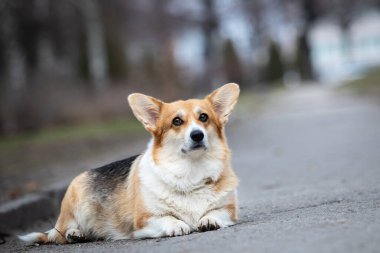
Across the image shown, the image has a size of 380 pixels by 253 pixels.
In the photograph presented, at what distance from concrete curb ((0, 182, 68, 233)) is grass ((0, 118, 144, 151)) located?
26.6 ft

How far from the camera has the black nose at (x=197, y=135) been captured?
534 cm

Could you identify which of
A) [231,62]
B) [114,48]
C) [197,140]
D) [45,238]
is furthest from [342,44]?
[197,140]

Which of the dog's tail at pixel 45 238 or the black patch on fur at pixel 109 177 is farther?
the black patch on fur at pixel 109 177

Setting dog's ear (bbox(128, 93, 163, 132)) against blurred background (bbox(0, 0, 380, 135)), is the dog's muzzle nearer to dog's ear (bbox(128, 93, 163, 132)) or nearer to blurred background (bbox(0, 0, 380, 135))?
dog's ear (bbox(128, 93, 163, 132))

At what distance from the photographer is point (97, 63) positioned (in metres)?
31.0

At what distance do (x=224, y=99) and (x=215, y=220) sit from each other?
1.38 metres

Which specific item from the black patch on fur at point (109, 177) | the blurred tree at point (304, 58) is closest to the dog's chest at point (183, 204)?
the black patch on fur at point (109, 177)

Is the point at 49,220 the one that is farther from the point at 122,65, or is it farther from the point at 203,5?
the point at 122,65

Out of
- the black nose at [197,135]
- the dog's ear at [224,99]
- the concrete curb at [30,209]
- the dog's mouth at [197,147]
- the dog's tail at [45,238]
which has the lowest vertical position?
the concrete curb at [30,209]

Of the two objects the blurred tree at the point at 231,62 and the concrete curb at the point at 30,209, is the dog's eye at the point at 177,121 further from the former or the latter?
the blurred tree at the point at 231,62

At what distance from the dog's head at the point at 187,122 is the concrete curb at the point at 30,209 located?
269 cm

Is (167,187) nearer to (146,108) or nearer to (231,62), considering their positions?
(146,108)

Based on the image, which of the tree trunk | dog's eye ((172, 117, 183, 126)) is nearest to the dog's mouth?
dog's eye ((172, 117, 183, 126))

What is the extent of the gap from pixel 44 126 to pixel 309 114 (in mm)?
9843
